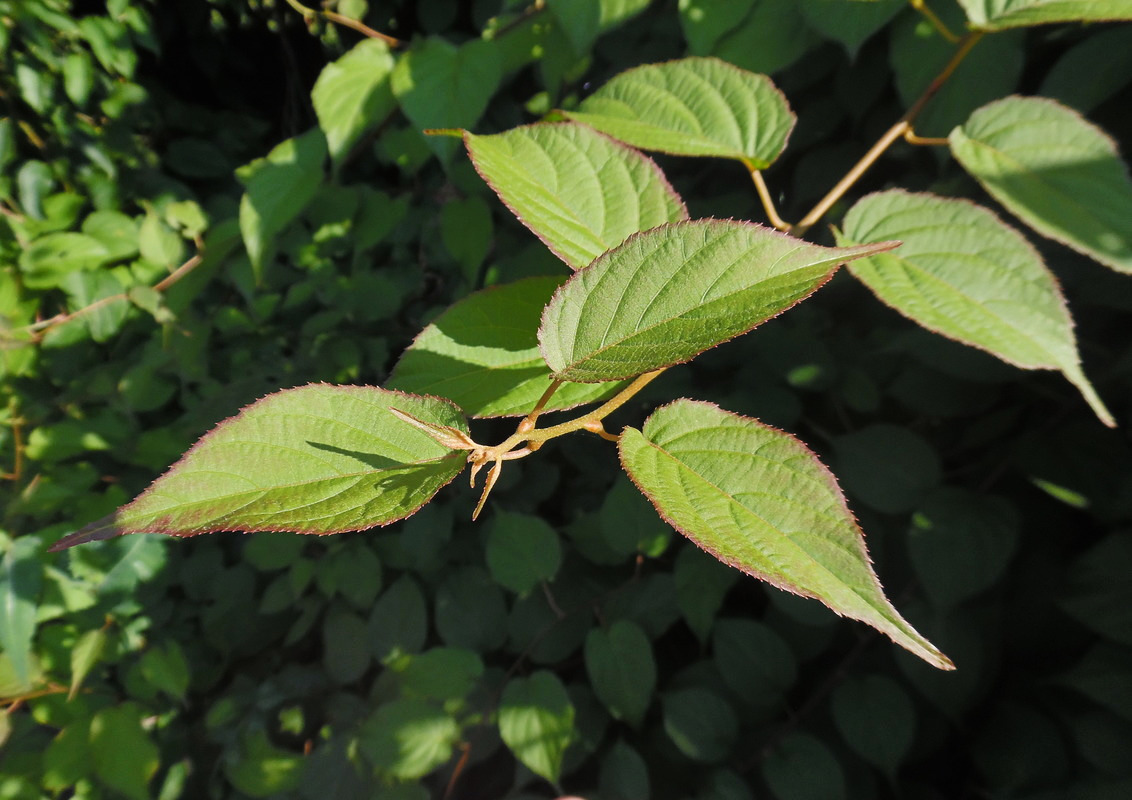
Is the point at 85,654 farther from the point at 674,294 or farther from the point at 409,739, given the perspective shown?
the point at 674,294

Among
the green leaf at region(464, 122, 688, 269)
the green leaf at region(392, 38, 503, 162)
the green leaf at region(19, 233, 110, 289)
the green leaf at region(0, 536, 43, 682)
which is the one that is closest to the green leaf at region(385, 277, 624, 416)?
the green leaf at region(464, 122, 688, 269)

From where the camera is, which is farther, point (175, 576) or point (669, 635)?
point (175, 576)

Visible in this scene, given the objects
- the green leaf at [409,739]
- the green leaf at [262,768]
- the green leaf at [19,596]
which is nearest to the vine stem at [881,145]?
the green leaf at [409,739]

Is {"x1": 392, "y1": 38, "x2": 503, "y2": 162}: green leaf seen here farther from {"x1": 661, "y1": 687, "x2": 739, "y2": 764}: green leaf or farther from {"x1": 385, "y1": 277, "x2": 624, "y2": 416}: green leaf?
{"x1": 661, "y1": 687, "x2": 739, "y2": 764}: green leaf

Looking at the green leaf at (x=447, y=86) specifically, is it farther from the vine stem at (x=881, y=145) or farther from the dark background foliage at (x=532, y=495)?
the vine stem at (x=881, y=145)

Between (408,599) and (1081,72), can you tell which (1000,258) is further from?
(408,599)

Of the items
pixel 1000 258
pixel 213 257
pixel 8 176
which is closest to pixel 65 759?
pixel 213 257

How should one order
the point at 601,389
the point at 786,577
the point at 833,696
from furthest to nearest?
the point at 833,696, the point at 601,389, the point at 786,577
